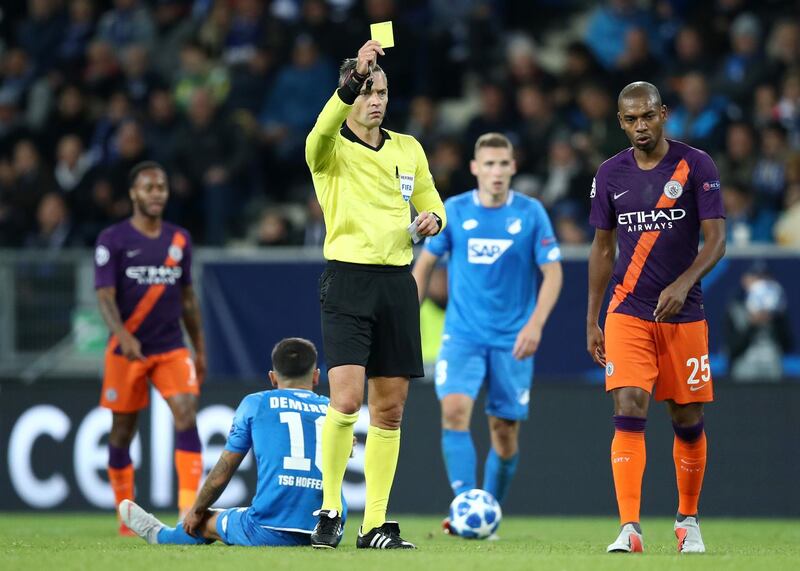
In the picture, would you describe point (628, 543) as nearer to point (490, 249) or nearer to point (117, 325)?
point (490, 249)

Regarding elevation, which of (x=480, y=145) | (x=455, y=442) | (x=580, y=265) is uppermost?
(x=480, y=145)

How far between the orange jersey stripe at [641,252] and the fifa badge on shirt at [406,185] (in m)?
1.24

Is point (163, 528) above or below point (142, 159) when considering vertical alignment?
below

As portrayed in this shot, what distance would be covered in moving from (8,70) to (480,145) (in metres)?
11.1

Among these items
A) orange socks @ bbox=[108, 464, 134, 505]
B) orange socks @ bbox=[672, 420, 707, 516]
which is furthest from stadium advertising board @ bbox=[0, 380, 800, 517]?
orange socks @ bbox=[672, 420, 707, 516]

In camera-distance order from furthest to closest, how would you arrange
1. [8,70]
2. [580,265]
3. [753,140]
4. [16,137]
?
[8,70]
[16,137]
[753,140]
[580,265]

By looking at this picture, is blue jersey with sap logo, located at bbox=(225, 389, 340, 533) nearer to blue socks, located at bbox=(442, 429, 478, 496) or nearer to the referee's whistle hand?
the referee's whistle hand

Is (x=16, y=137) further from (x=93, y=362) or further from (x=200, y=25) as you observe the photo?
(x=93, y=362)

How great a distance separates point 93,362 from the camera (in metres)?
13.6

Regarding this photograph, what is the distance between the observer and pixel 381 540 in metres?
7.47

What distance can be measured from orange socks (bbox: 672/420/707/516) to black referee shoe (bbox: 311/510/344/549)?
1886mm

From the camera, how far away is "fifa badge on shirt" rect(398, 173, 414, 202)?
7684mm

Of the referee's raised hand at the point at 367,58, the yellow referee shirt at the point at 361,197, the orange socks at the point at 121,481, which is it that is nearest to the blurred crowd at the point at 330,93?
the orange socks at the point at 121,481

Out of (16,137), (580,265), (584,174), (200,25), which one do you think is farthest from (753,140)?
(16,137)
